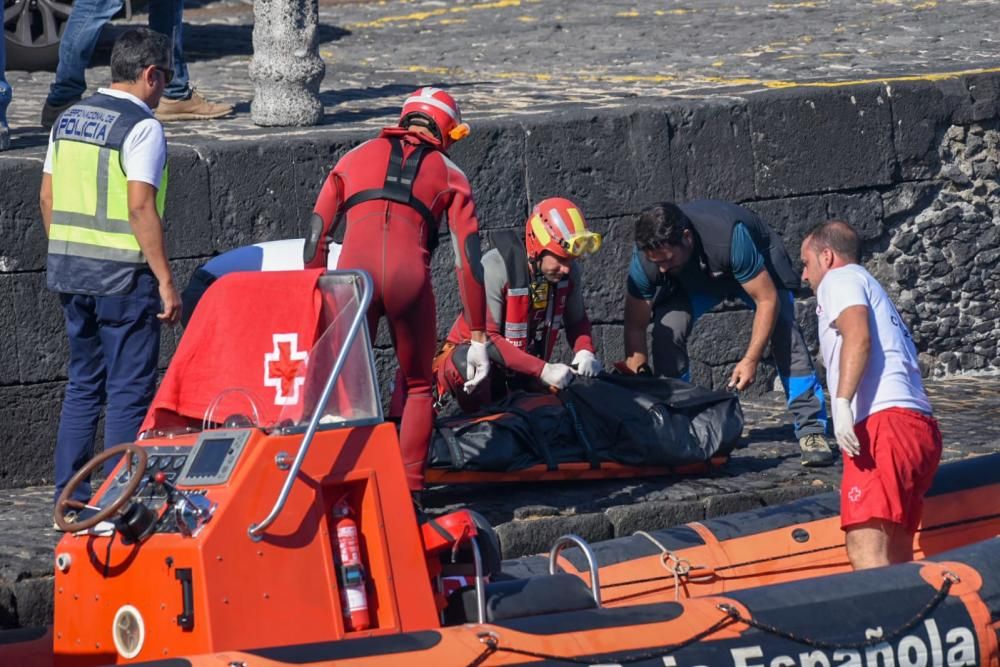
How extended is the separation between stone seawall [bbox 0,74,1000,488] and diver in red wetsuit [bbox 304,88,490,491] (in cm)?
153

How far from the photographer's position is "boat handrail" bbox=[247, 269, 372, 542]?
4699 mm

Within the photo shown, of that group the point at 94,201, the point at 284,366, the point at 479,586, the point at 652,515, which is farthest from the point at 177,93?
the point at 479,586

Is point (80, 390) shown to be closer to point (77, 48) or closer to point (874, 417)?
point (77, 48)

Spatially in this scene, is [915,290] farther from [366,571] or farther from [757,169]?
[366,571]

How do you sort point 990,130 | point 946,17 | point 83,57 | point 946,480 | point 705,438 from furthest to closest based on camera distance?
point 946,17, point 990,130, point 83,57, point 705,438, point 946,480

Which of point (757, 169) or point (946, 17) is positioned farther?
point (946, 17)

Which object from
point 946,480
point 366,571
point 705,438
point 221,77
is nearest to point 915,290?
point 705,438

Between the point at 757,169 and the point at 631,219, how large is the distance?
0.78 m

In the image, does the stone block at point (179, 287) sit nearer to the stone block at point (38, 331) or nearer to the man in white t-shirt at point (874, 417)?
the stone block at point (38, 331)

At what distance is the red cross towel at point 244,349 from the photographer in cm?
527

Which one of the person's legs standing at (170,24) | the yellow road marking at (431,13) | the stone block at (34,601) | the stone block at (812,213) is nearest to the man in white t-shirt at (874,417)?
the stone block at (34,601)

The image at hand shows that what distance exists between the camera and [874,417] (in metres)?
5.98

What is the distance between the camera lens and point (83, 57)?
29.1ft

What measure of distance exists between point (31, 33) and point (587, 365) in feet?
16.6
